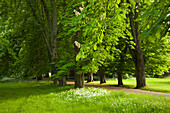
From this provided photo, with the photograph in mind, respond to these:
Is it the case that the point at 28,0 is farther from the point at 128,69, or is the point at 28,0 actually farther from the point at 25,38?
the point at 128,69

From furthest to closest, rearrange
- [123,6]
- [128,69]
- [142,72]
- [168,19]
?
[128,69] < [142,72] < [123,6] < [168,19]

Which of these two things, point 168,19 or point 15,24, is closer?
point 168,19

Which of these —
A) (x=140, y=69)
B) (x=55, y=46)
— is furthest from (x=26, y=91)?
(x=140, y=69)

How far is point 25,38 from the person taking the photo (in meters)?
21.2

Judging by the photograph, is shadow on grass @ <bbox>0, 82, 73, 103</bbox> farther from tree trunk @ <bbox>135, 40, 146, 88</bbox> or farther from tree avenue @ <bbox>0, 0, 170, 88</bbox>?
tree trunk @ <bbox>135, 40, 146, 88</bbox>

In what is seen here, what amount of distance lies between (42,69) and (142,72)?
12.5 m

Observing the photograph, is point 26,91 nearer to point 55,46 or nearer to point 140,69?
point 55,46

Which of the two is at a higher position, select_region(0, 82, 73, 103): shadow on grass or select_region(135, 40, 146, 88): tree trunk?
select_region(135, 40, 146, 88): tree trunk

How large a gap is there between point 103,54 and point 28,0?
11136 mm

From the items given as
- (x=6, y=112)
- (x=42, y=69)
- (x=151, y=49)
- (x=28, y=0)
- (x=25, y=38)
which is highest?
(x=28, y=0)

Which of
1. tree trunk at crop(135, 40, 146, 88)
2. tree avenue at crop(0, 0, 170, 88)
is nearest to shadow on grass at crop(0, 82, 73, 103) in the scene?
tree avenue at crop(0, 0, 170, 88)

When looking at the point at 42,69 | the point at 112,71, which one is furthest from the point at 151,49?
the point at 42,69

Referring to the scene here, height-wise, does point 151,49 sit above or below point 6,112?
above

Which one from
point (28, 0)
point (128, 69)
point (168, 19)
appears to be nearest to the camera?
point (168, 19)
